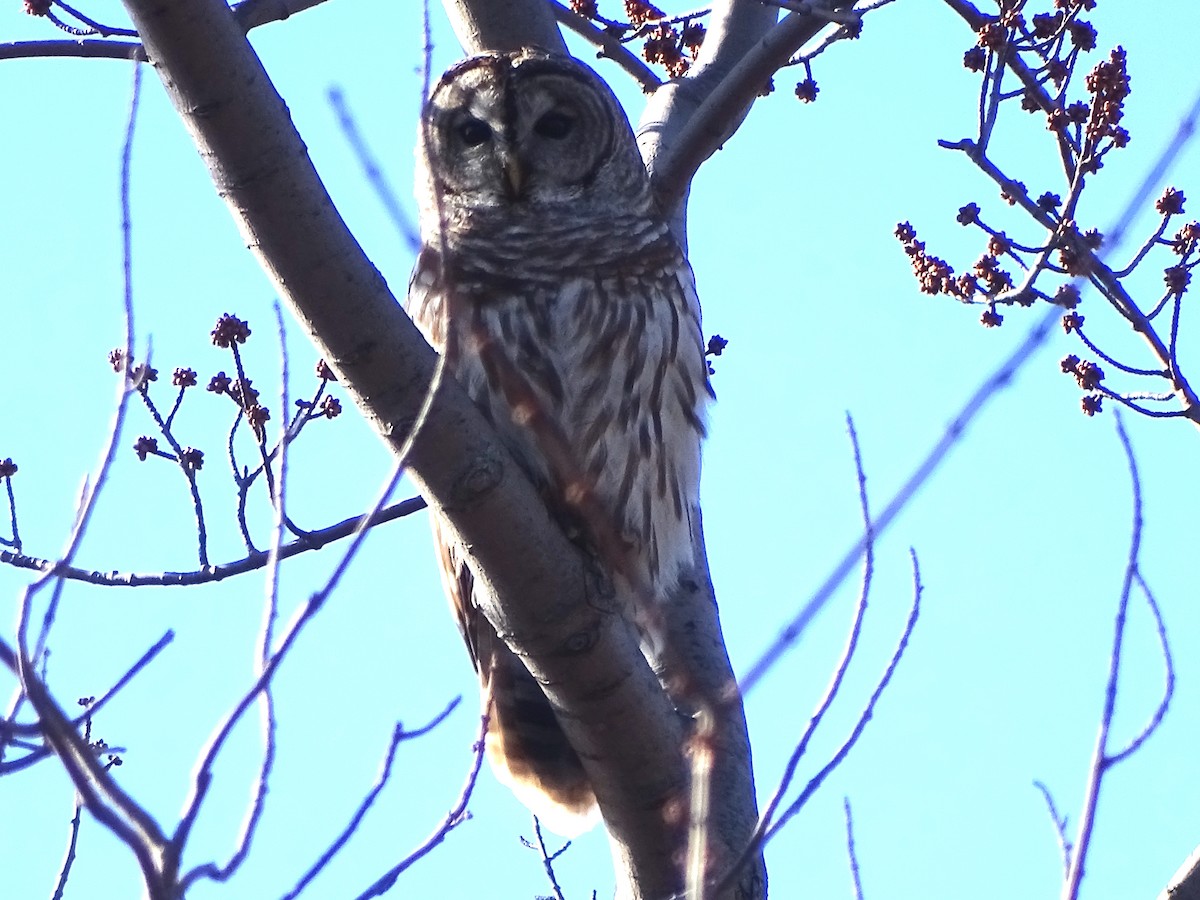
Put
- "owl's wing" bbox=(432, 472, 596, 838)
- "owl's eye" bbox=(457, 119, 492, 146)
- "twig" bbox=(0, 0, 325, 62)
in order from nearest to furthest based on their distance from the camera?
"twig" bbox=(0, 0, 325, 62) → "owl's wing" bbox=(432, 472, 596, 838) → "owl's eye" bbox=(457, 119, 492, 146)

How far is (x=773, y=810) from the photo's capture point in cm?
207

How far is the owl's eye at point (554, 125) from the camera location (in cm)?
460

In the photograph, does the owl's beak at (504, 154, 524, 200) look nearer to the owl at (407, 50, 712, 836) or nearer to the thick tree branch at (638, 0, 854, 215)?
the owl at (407, 50, 712, 836)

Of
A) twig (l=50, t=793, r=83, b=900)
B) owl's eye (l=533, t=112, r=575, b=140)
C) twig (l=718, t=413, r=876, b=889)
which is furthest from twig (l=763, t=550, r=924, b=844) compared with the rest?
owl's eye (l=533, t=112, r=575, b=140)

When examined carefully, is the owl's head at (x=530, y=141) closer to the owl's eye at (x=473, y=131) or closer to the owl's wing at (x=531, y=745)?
the owl's eye at (x=473, y=131)

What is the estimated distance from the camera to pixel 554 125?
4.64m

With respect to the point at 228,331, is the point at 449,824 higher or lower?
lower

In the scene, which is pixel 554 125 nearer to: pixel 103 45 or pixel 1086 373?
pixel 103 45

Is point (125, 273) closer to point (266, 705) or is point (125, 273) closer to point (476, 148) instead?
point (266, 705)

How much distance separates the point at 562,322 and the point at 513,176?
0.67 meters

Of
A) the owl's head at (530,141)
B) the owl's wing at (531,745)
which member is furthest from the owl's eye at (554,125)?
the owl's wing at (531,745)

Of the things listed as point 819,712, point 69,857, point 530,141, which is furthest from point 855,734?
point 530,141

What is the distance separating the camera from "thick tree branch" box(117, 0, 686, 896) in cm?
240

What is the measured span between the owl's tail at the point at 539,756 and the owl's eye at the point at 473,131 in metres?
1.44
